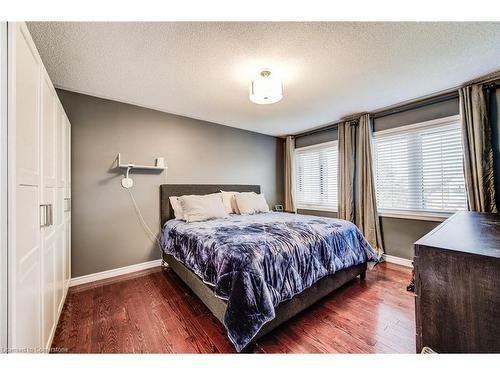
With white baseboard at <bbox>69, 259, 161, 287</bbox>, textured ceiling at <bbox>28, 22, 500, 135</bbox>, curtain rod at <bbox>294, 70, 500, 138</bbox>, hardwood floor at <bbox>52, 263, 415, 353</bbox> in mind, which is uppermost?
textured ceiling at <bbox>28, 22, 500, 135</bbox>

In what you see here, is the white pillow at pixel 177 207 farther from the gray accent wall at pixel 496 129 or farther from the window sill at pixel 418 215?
the gray accent wall at pixel 496 129

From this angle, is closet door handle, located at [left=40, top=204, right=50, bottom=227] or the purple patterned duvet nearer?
closet door handle, located at [left=40, top=204, right=50, bottom=227]

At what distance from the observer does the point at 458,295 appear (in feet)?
2.53

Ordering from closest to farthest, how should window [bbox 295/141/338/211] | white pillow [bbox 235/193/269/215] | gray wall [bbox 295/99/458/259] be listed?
gray wall [bbox 295/99/458/259] → white pillow [bbox 235/193/269/215] → window [bbox 295/141/338/211]

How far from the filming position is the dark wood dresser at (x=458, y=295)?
717 millimetres

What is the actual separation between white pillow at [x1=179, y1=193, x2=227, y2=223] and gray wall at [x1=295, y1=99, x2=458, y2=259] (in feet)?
8.24

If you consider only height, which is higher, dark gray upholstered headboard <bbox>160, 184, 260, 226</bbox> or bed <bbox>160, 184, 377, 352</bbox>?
dark gray upholstered headboard <bbox>160, 184, 260, 226</bbox>

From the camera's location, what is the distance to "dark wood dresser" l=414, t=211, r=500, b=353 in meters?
0.72

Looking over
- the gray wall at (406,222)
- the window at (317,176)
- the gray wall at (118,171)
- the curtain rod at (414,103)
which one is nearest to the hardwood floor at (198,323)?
the gray wall at (118,171)

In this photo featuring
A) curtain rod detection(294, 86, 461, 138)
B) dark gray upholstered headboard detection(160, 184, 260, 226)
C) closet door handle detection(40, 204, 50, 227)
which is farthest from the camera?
dark gray upholstered headboard detection(160, 184, 260, 226)

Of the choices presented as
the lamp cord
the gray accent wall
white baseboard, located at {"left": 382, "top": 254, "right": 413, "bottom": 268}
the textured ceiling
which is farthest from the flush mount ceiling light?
white baseboard, located at {"left": 382, "top": 254, "right": 413, "bottom": 268}

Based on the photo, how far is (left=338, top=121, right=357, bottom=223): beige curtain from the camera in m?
3.31

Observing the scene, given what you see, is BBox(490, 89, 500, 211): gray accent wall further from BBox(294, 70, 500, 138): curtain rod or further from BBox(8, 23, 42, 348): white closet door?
BBox(8, 23, 42, 348): white closet door

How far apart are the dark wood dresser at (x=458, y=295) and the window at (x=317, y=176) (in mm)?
2973
